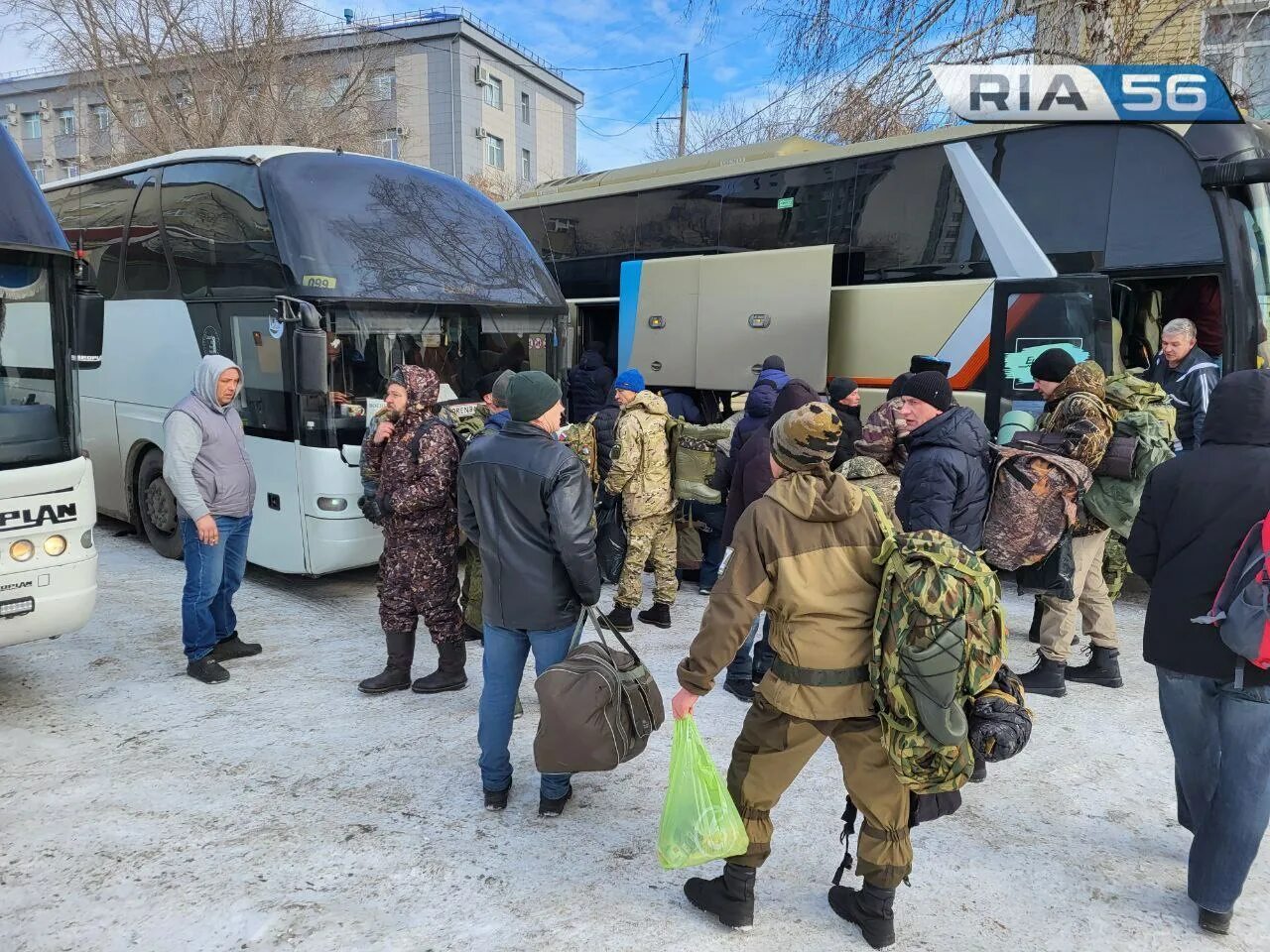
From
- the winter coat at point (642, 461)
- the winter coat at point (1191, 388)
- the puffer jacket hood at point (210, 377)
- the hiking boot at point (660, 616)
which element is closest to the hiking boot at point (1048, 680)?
the winter coat at point (1191, 388)

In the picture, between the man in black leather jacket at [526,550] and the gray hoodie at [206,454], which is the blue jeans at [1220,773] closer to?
the man in black leather jacket at [526,550]

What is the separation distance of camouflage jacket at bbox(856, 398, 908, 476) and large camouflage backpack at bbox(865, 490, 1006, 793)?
189cm

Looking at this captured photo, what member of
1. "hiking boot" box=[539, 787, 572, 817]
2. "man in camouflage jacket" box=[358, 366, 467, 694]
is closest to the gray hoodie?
"man in camouflage jacket" box=[358, 366, 467, 694]

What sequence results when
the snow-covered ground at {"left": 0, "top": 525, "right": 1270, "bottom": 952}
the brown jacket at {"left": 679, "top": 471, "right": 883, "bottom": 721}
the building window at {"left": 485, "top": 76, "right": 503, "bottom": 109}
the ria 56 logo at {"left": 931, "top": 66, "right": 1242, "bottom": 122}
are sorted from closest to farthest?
the brown jacket at {"left": 679, "top": 471, "right": 883, "bottom": 721} < the snow-covered ground at {"left": 0, "top": 525, "right": 1270, "bottom": 952} < the ria 56 logo at {"left": 931, "top": 66, "right": 1242, "bottom": 122} < the building window at {"left": 485, "top": 76, "right": 503, "bottom": 109}

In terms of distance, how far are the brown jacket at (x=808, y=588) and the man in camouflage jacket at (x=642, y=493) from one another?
10.1 ft

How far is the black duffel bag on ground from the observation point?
121 inches

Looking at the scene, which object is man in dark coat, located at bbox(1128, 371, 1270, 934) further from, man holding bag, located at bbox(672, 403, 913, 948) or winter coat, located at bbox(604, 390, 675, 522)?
winter coat, located at bbox(604, 390, 675, 522)

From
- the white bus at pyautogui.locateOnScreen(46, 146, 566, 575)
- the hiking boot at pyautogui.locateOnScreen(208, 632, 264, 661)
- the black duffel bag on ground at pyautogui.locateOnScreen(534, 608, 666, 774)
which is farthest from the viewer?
the white bus at pyautogui.locateOnScreen(46, 146, 566, 575)

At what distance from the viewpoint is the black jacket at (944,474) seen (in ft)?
12.9

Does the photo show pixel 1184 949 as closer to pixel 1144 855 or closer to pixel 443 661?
pixel 1144 855

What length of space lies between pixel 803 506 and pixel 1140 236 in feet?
18.5

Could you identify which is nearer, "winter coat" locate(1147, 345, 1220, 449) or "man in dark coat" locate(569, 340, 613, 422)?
"winter coat" locate(1147, 345, 1220, 449)

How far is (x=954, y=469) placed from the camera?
395cm

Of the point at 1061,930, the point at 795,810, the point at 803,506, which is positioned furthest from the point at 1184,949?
the point at 803,506
